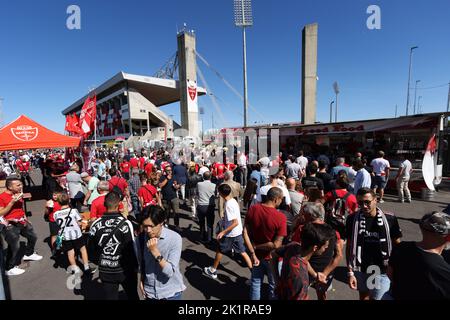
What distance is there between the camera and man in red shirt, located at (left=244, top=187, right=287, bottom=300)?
2426mm

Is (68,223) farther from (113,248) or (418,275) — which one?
(418,275)

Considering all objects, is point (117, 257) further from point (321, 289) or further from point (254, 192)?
point (254, 192)

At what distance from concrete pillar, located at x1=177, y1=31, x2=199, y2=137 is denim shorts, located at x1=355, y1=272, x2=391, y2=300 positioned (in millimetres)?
31731

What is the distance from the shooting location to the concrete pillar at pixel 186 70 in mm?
32219

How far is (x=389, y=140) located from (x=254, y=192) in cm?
872

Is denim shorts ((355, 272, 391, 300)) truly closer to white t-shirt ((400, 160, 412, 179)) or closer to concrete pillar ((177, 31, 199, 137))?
white t-shirt ((400, 160, 412, 179))

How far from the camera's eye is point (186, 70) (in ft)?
105

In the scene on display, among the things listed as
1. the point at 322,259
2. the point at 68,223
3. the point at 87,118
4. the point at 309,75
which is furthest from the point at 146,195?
the point at 309,75

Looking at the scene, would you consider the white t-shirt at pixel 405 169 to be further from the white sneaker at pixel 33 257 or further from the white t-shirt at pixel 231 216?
the white sneaker at pixel 33 257

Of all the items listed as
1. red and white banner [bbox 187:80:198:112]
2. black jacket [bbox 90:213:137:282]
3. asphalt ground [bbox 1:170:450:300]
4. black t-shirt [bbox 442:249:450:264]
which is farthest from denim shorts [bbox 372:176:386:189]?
red and white banner [bbox 187:80:198:112]

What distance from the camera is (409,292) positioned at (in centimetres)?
156

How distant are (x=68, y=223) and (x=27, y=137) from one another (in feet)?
22.4

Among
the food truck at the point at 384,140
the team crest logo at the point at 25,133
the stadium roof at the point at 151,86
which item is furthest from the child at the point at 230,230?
the stadium roof at the point at 151,86
